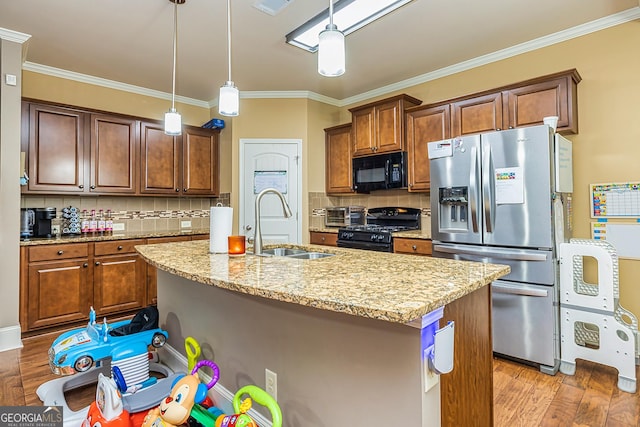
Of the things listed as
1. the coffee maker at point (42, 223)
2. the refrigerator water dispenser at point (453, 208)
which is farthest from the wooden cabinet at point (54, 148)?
the refrigerator water dispenser at point (453, 208)

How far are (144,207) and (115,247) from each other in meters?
0.83

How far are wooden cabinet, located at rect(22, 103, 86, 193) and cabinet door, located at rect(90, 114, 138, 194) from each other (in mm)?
112

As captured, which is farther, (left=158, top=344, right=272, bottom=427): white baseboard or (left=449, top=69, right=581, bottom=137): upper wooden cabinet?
(left=449, top=69, right=581, bottom=137): upper wooden cabinet

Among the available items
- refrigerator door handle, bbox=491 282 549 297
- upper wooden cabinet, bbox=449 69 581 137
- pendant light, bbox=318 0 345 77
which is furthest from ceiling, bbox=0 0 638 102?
refrigerator door handle, bbox=491 282 549 297

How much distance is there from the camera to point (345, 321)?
1292 mm

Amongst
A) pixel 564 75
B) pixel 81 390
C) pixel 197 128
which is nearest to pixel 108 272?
pixel 81 390

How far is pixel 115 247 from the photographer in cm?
352

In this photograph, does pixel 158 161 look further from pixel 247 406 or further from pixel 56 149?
pixel 247 406

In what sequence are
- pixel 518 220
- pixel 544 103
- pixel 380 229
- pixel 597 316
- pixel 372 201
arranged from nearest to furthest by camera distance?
1. pixel 597 316
2. pixel 518 220
3. pixel 544 103
4. pixel 380 229
5. pixel 372 201

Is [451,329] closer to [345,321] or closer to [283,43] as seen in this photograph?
[345,321]

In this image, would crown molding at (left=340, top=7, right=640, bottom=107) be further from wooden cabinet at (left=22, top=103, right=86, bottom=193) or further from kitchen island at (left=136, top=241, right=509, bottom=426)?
wooden cabinet at (left=22, top=103, right=86, bottom=193)

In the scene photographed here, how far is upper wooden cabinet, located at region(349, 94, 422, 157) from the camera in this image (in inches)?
146

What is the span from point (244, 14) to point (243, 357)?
2.41 meters

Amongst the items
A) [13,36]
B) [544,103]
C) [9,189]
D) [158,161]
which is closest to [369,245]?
[544,103]
